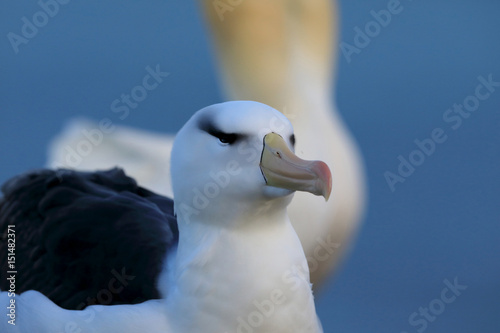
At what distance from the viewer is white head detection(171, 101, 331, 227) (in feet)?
4.55

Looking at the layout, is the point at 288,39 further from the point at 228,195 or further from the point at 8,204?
the point at 228,195

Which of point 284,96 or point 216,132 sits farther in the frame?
point 284,96

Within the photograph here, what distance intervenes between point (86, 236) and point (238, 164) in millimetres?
442

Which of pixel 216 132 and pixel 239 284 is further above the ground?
pixel 216 132

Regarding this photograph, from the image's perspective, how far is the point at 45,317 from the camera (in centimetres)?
164

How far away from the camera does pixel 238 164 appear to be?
1428 millimetres

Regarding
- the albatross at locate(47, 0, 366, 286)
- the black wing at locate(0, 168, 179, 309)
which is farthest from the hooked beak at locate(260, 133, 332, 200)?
the albatross at locate(47, 0, 366, 286)

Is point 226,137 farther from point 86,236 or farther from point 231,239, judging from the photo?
point 86,236

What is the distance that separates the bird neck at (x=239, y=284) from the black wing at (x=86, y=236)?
97 millimetres

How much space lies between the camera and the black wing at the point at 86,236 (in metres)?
1.59

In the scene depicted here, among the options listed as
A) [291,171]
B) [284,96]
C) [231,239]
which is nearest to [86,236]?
[231,239]

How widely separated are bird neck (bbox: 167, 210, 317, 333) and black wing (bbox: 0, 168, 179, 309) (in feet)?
0.32

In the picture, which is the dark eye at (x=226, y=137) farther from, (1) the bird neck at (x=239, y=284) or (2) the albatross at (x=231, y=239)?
(1) the bird neck at (x=239, y=284)

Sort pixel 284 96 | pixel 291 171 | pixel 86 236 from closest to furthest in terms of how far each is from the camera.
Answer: pixel 291 171
pixel 86 236
pixel 284 96
